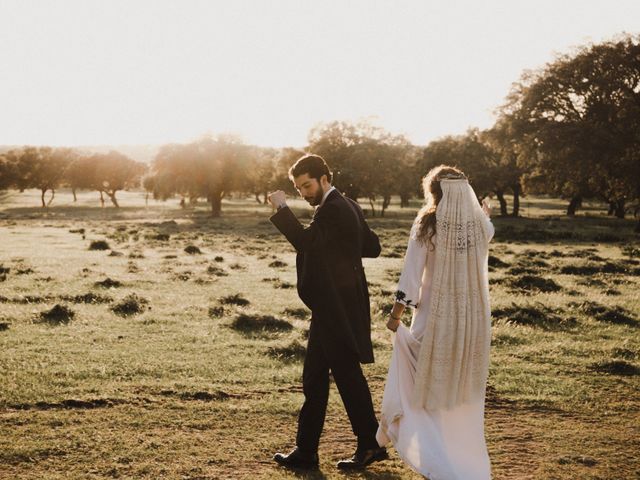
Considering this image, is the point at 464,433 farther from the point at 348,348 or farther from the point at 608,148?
the point at 608,148

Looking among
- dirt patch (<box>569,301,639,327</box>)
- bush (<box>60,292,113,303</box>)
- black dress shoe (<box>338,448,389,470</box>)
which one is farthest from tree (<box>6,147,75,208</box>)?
black dress shoe (<box>338,448,389,470</box>)

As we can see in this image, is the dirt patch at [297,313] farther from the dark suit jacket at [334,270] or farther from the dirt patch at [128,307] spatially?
the dark suit jacket at [334,270]

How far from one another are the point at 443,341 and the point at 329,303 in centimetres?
100

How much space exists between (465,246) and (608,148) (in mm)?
35422

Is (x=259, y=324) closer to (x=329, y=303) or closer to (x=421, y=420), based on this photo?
(x=329, y=303)

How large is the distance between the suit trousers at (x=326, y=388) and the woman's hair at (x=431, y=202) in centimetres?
117

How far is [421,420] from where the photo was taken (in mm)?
4996

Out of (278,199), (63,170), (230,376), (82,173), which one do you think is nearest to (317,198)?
(278,199)

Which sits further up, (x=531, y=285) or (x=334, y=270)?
(x=334, y=270)

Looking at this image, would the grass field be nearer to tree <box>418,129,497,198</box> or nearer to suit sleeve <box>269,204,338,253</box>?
suit sleeve <box>269,204,338,253</box>

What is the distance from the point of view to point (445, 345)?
4922mm

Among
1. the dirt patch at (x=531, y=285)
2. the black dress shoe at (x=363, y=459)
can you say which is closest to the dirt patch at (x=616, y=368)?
the black dress shoe at (x=363, y=459)

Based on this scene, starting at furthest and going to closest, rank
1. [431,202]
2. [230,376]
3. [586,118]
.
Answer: [586,118], [230,376], [431,202]

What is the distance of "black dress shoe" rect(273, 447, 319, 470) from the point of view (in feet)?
17.3
